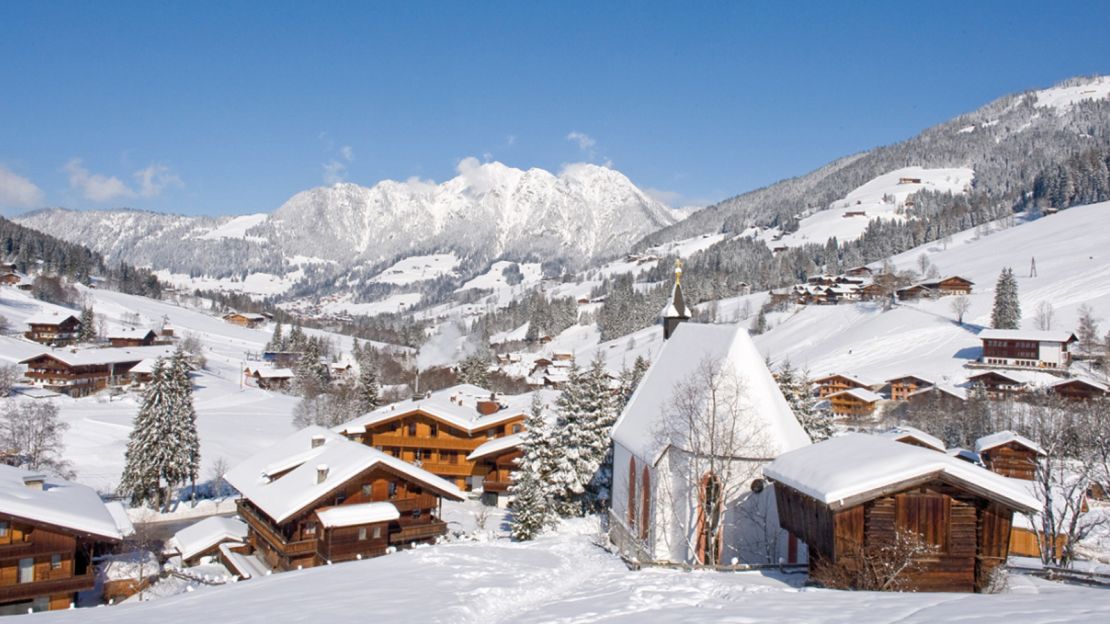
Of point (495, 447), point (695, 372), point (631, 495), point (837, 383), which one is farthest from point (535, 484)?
point (837, 383)

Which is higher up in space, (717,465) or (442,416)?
(717,465)

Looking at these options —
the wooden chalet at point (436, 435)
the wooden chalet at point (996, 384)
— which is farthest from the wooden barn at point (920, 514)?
the wooden chalet at point (996, 384)

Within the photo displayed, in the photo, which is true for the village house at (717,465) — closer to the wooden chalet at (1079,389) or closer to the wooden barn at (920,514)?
the wooden barn at (920,514)

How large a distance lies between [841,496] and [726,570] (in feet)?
14.0

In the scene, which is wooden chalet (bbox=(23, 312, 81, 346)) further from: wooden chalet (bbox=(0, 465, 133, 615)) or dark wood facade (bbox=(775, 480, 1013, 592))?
dark wood facade (bbox=(775, 480, 1013, 592))

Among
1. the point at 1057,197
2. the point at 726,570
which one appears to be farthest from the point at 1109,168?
the point at 726,570

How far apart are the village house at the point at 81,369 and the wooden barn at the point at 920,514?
76625 mm

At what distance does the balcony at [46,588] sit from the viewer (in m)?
21.8

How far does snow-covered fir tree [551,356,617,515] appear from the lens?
32875 mm

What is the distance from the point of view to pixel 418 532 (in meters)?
29.6

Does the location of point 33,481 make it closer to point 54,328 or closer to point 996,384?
point 996,384

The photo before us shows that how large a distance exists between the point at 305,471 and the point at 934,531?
23437mm

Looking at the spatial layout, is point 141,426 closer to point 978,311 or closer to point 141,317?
point 978,311

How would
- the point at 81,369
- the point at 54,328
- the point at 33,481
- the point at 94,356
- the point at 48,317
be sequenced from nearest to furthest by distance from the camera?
1. the point at 33,481
2. the point at 81,369
3. the point at 94,356
4. the point at 54,328
5. the point at 48,317
